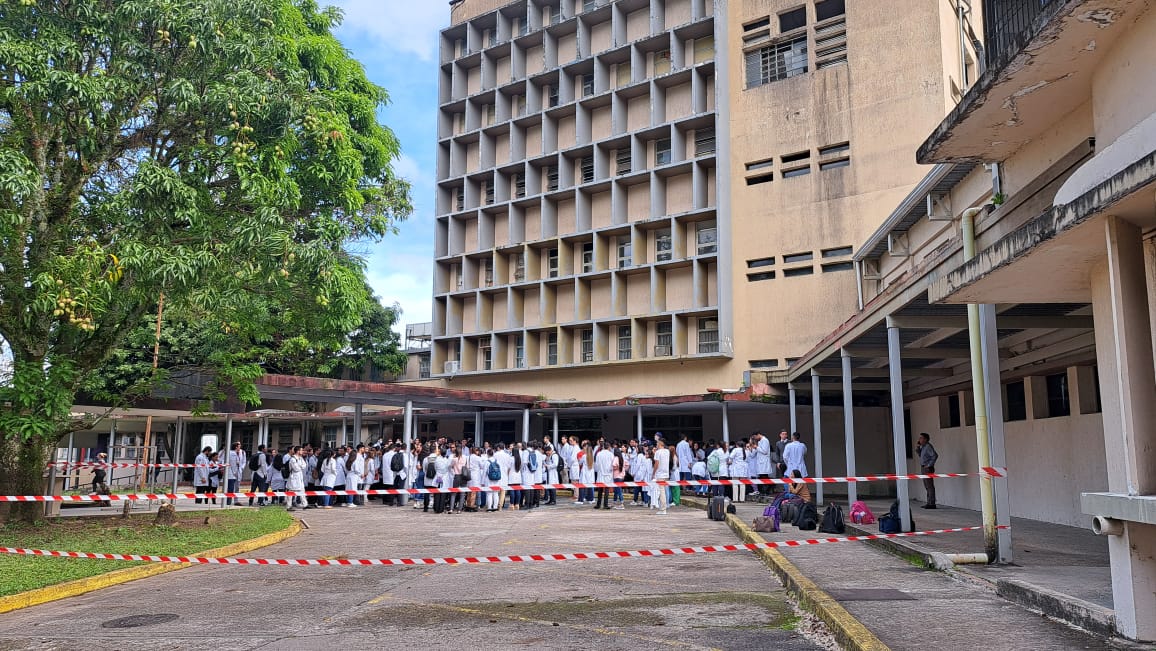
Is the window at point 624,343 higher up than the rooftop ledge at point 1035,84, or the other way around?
the window at point 624,343

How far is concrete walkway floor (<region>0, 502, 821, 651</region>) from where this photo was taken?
6.80 meters

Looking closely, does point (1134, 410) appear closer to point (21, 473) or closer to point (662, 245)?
point (21, 473)

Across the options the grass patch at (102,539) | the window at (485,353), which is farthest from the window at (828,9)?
the grass patch at (102,539)

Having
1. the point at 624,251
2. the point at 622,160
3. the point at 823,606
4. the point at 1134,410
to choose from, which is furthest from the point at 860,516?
the point at 622,160

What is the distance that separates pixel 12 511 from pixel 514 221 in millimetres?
26887

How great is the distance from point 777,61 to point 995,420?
26176 millimetres

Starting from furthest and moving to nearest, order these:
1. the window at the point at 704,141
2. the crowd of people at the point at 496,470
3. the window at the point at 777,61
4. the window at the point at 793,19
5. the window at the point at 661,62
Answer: the window at the point at 661,62
the window at the point at 704,141
the window at the point at 793,19
the window at the point at 777,61
the crowd of people at the point at 496,470

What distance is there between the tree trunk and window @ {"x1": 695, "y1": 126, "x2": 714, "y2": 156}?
25979mm

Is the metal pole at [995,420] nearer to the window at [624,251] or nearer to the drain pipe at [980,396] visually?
the drain pipe at [980,396]

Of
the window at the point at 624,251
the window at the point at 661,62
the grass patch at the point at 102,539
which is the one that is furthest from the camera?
the window at the point at 661,62

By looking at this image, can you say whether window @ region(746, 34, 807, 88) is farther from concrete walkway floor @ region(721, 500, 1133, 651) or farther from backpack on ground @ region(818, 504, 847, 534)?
concrete walkway floor @ region(721, 500, 1133, 651)

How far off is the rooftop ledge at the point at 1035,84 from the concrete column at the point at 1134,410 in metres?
1.53

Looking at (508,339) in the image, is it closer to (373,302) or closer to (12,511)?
(373,302)

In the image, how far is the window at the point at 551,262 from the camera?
127ft
